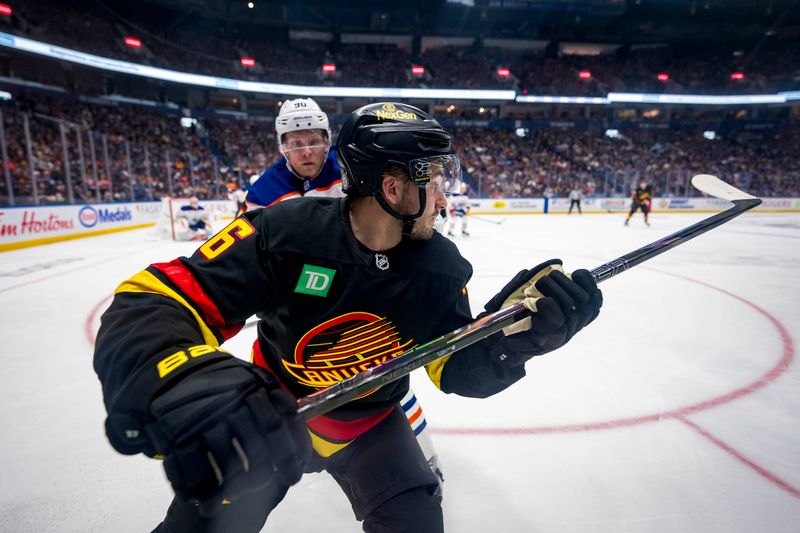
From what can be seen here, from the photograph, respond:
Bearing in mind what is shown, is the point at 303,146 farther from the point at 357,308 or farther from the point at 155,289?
the point at 155,289

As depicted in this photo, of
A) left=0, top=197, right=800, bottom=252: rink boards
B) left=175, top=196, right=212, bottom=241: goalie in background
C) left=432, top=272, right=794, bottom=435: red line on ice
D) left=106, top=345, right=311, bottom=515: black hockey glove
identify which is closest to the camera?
left=106, top=345, right=311, bottom=515: black hockey glove

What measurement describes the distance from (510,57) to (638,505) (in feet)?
114

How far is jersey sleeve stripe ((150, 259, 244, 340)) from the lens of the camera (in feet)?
3.55

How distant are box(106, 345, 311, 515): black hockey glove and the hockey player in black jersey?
0.11 ft

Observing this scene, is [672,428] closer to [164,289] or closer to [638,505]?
[638,505]

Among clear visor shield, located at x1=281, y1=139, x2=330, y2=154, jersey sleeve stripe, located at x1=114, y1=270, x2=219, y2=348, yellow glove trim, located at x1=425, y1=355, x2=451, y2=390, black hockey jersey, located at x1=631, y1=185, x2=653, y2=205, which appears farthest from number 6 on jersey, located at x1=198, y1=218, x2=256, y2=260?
black hockey jersey, located at x1=631, y1=185, x2=653, y2=205

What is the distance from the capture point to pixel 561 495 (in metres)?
1.78

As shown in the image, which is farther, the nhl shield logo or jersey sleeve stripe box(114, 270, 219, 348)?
the nhl shield logo

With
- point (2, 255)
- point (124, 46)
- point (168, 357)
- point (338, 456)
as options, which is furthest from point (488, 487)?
point (124, 46)

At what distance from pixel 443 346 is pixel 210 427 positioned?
620 millimetres

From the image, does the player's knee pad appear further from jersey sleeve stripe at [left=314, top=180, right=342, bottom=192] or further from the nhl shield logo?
jersey sleeve stripe at [left=314, top=180, right=342, bottom=192]

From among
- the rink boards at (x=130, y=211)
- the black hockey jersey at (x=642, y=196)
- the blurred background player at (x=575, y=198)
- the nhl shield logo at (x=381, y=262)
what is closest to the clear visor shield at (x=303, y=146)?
the nhl shield logo at (x=381, y=262)

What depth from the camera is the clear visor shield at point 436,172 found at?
1.24m

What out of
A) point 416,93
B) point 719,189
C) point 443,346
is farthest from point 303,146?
point 416,93
